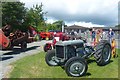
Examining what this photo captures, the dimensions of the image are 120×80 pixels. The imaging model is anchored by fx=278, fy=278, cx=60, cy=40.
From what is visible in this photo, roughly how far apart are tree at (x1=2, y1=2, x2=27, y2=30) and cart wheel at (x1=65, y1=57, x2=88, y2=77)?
20.3 m

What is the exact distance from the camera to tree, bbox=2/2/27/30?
31719 mm

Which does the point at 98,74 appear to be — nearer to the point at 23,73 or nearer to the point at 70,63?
the point at 70,63

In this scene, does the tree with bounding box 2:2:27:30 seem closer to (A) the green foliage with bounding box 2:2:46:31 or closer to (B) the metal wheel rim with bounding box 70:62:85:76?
(A) the green foliage with bounding box 2:2:46:31

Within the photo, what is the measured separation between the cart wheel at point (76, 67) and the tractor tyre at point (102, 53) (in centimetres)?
158

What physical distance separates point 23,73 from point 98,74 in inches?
122

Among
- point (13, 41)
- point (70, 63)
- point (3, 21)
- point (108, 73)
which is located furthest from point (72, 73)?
point (3, 21)

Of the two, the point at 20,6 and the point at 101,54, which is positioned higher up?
the point at 20,6

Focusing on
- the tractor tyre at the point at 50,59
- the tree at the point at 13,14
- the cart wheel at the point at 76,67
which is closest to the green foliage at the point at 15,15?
the tree at the point at 13,14

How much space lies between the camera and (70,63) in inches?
452

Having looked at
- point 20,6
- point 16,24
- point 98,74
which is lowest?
point 98,74

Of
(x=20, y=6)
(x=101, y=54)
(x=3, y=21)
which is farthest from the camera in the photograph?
(x=20, y=6)

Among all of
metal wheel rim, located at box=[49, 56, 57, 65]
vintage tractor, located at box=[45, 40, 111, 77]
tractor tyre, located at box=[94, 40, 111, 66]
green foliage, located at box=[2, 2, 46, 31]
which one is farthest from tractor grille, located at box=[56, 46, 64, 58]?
green foliage, located at box=[2, 2, 46, 31]

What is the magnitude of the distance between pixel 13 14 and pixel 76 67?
22488mm

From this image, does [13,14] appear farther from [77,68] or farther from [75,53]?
[77,68]
